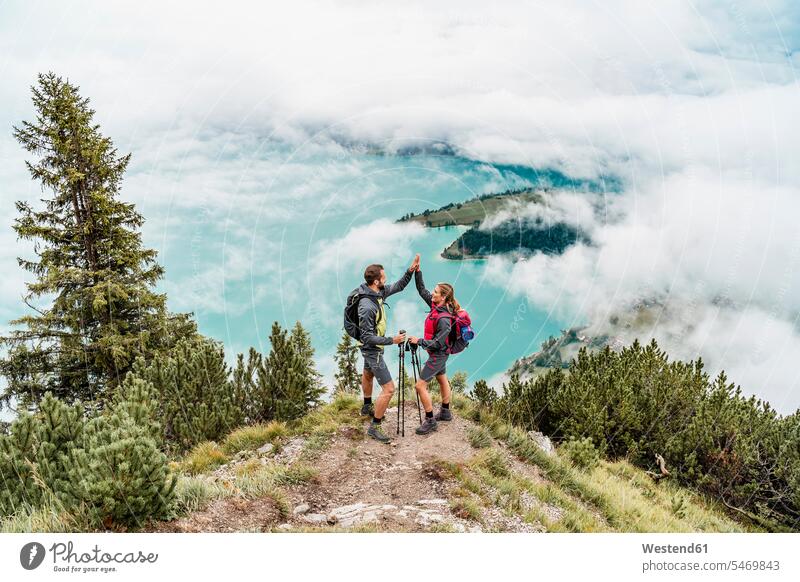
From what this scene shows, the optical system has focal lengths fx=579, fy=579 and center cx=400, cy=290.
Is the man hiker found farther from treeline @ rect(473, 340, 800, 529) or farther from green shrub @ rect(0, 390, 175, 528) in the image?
treeline @ rect(473, 340, 800, 529)

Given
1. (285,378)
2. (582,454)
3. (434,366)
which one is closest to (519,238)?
(582,454)

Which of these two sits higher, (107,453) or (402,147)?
(402,147)

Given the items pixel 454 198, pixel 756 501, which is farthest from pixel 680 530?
pixel 454 198

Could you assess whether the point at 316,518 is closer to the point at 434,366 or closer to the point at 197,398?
the point at 434,366

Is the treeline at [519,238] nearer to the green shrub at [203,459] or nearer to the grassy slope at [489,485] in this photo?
the grassy slope at [489,485]

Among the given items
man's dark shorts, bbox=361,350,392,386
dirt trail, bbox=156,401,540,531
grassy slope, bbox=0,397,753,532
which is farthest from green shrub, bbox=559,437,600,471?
man's dark shorts, bbox=361,350,392,386

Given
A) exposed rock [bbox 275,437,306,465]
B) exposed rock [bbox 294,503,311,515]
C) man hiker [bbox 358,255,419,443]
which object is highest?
man hiker [bbox 358,255,419,443]

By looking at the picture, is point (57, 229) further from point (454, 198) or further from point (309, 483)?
point (454, 198)
